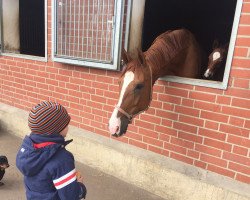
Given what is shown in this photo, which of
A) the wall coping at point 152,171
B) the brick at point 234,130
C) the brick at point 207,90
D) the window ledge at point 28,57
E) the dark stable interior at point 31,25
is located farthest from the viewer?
the dark stable interior at point 31,25

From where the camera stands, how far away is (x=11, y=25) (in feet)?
16.2

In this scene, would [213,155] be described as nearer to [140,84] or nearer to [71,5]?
[140,84]

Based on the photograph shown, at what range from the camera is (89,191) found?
3432 mm

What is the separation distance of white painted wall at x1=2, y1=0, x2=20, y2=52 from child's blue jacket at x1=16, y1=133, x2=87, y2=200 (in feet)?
11.8

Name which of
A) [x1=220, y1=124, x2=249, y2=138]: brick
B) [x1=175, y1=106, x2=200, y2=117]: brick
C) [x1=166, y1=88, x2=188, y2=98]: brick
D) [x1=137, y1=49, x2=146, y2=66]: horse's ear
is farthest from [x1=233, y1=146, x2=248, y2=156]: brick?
[x1=137, y1=49, x2=146, y2=66]: horse's ear

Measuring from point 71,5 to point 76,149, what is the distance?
201 centimetres

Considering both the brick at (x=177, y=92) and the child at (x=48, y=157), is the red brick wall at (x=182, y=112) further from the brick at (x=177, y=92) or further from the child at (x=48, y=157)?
the child at (x=48, y=157)

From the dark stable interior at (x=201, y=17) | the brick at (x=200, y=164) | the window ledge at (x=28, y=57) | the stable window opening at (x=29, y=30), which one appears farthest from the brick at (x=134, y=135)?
the stable window opening at (x=29, y=30)

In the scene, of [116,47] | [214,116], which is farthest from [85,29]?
[214,116]

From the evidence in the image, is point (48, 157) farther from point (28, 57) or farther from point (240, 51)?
point (28, 57)

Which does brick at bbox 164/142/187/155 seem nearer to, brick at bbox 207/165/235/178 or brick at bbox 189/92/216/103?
brick at bbox 207/165/235/178

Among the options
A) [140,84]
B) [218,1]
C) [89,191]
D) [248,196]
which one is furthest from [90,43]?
[218,1]

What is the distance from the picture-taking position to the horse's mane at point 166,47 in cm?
278

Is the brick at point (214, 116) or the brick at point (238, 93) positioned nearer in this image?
the brick at point (238, 93)
